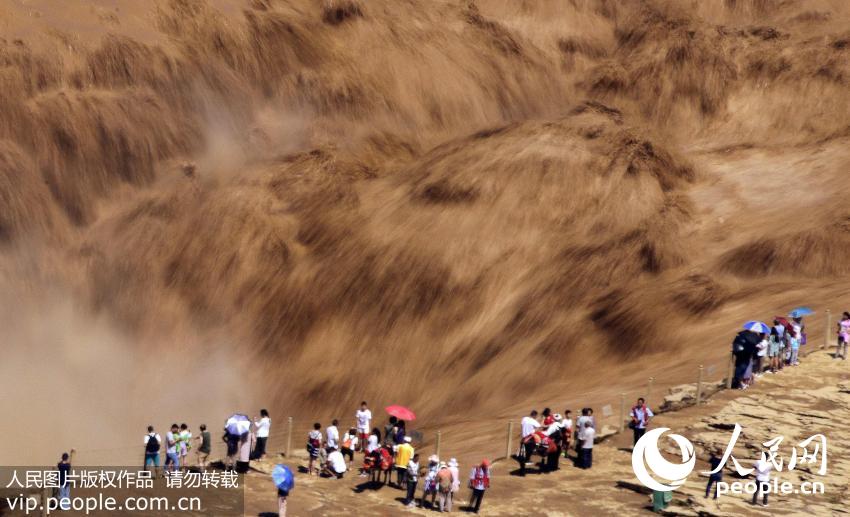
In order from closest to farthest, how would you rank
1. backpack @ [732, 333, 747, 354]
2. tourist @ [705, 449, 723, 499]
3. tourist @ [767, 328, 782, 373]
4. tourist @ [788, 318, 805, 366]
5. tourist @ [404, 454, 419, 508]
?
tourist @ [705, 449, 723, 499], tourist @ [404, 454, 419, 508], backpack @ [732, 333, 747, 354], tourist @ [767, 328, 782, 373], tourist @ [788, 318, 805, 366]

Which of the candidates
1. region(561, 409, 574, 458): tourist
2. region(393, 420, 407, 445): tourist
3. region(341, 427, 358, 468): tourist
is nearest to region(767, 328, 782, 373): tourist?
region(561, 409, 574, 458): tourist

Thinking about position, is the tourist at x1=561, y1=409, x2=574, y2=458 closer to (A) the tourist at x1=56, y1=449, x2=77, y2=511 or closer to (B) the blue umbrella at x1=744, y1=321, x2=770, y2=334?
(B) the blue umbrella at x1=744, y1=321, x2=770, y2=334

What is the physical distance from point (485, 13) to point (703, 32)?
10911 mm

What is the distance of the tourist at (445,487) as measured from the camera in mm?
28953

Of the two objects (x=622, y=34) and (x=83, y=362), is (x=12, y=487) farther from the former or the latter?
(x=622, y=34)

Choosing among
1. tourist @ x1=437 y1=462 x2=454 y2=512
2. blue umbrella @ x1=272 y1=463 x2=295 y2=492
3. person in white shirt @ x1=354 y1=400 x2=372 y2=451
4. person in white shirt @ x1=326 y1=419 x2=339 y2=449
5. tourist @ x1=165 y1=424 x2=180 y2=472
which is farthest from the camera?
person in white shirt @ x1=354 y1=400 x2=372 y2=451

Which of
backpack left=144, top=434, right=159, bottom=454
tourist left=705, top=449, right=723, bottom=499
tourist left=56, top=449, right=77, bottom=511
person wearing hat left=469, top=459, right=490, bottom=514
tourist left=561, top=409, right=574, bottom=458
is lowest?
tourist left=56, top=449, right=77, bottom=511

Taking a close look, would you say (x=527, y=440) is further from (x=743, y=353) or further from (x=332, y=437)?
(x=743, y=353)

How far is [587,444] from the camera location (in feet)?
104

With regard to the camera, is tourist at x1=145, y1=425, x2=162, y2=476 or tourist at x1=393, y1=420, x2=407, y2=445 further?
tourist at x1=393, y1=420, x2=407, y2=445

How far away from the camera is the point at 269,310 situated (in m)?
53.1

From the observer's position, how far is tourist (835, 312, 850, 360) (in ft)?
121

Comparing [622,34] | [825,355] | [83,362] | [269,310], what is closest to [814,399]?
[825,355]

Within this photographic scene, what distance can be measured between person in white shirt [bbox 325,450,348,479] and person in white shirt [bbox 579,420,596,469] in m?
5.53
